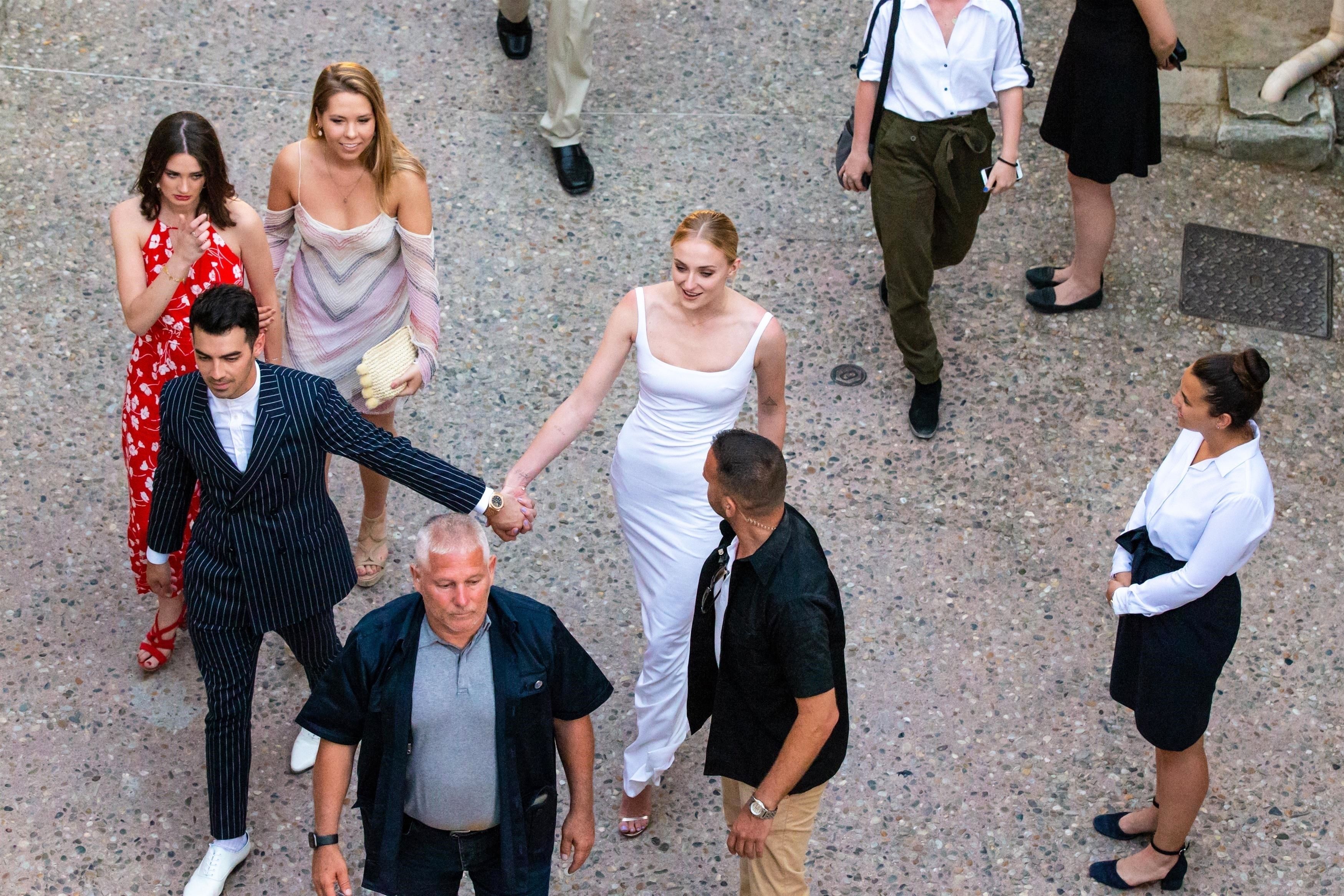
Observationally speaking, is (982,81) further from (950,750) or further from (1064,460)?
(950,750)

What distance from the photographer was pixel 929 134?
558cm

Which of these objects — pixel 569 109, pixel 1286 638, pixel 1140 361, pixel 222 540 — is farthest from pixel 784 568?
pixel 569 109

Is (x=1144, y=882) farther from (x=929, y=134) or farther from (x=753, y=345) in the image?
(x=929, y=134)

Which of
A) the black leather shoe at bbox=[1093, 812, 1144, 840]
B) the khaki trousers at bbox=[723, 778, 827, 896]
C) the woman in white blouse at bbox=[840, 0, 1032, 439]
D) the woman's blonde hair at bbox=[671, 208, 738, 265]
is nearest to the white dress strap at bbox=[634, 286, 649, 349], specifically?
the woman's blonde hair at bbox=[671, 208, 738, 265]

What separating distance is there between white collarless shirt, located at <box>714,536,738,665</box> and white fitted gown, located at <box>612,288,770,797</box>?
0.46m

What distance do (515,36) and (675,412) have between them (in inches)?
157

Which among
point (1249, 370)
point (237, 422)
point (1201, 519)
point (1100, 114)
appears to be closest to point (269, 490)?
point (237, 422)

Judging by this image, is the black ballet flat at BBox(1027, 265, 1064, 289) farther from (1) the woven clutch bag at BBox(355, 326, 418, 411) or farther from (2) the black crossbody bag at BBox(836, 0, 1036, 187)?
(1) the woven clutch bag at BBox(355, 326, 418, 411)

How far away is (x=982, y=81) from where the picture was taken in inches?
217

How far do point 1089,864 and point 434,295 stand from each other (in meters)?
2.95

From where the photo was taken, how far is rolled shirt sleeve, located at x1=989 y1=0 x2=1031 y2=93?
214 inches

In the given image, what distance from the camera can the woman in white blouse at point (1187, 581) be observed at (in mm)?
3891

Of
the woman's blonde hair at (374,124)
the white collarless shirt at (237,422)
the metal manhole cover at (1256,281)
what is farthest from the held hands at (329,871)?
the metal manhole cover at (1256,281)

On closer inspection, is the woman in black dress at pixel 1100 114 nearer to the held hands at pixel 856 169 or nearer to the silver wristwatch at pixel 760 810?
the held hands at pixel 856 169
